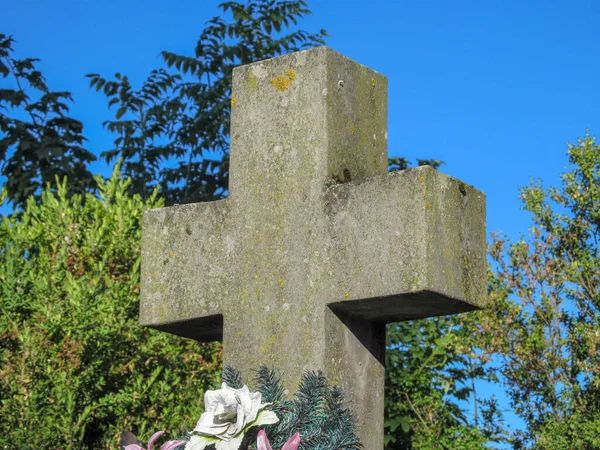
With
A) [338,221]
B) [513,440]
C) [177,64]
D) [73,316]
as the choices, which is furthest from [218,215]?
[177,64]

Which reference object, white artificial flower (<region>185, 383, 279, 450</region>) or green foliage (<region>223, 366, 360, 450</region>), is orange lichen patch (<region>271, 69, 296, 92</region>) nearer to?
green foliage (<region>223, 366, 360, 450</region>)

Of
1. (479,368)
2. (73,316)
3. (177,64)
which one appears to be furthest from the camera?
(177,64)

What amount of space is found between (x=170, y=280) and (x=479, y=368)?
6359 millimetres

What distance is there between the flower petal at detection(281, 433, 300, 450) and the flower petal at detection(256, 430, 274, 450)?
2.3 inches

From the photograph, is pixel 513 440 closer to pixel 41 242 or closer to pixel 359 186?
pixel 41 242

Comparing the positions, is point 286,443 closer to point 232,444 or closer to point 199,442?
point 232,444

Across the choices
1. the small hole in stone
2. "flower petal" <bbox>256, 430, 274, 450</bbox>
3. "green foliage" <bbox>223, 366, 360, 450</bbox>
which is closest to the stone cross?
the small hole in stone

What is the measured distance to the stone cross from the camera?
407 cm

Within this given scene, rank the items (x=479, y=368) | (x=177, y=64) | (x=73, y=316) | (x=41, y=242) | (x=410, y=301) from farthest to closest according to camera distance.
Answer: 1. (x=177, y=64)
2. (x=479, y=368)
3. (x=41, y=242)
4. (x=73, y=316)
5. (x=410, y=301)

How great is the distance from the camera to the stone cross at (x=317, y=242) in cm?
407

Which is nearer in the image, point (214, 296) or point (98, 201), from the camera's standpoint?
point (214, 296)

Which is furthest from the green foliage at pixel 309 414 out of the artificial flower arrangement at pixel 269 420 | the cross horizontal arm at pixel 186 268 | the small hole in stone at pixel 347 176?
the small hole in stone at pixel 347 176

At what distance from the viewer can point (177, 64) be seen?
46.7 ft

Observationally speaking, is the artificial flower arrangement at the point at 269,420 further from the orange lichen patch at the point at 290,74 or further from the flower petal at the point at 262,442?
the orange lichen patch at the point at 290,74
